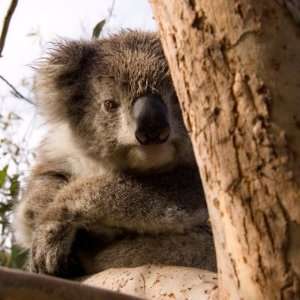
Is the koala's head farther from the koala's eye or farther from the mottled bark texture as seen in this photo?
the mottled bark texture

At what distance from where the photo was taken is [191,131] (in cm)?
149

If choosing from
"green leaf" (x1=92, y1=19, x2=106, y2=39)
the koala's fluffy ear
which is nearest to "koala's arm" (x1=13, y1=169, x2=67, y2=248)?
the koala's fluffy ear

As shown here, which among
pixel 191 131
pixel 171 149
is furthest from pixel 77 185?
pixel 191 131

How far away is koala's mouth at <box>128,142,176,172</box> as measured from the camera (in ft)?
8.81

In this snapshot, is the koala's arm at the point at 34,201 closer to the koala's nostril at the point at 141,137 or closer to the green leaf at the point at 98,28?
the koala's nostril at the point at 141,137

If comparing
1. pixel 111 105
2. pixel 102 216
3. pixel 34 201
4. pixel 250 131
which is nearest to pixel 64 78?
pixel 111 105

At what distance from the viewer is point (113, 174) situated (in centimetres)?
280

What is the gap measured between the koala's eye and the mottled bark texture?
1.40 meters

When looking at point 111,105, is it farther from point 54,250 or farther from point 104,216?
point 54,250

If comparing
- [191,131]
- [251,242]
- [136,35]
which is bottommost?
[251,242]

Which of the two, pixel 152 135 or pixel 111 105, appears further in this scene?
pixel 111 105

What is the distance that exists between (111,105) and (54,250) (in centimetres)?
63

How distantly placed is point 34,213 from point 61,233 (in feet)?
1.05

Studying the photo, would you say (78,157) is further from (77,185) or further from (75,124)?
(77,185)
